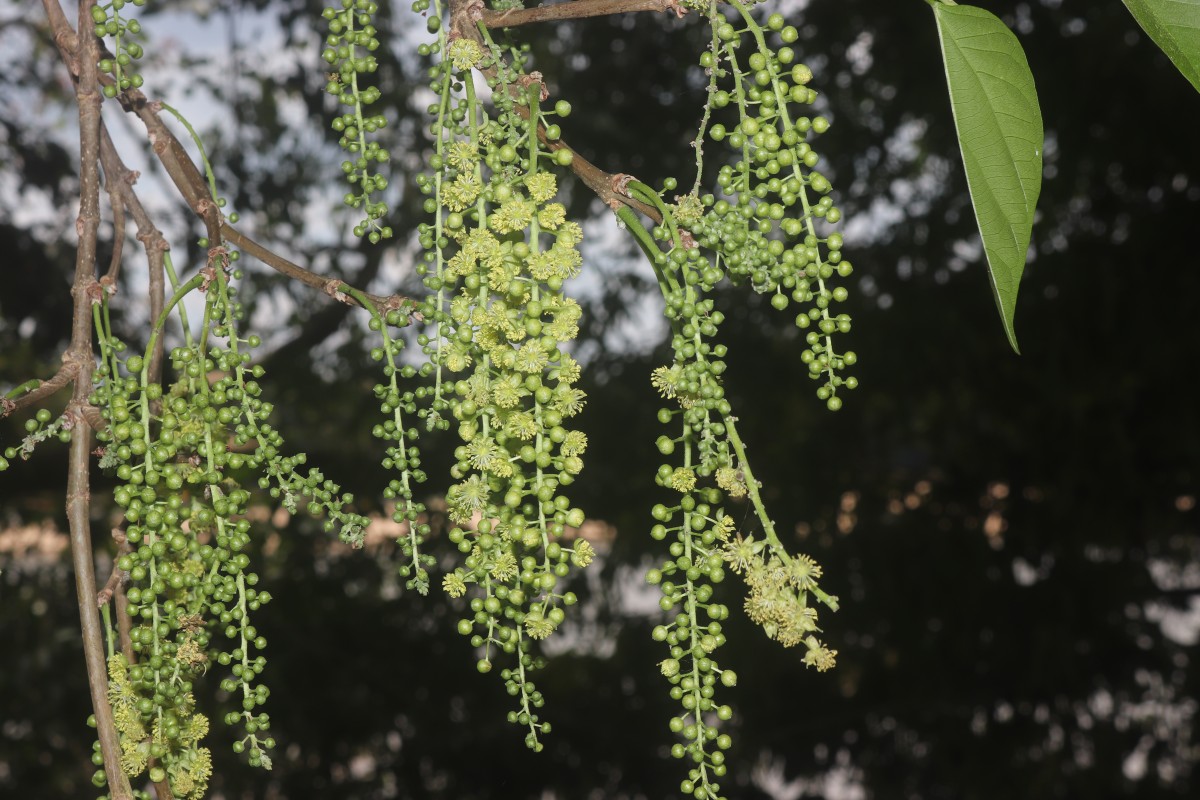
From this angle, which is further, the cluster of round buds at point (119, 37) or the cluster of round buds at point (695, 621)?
the cluster of round buds at point (119, 37)

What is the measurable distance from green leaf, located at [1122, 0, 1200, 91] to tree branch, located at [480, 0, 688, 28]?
222 millimetres

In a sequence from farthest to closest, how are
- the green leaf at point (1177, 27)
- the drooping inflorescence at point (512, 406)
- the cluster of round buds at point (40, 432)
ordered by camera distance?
the cluster of round buds at point (40, 432), the drooping inflorescence at point (512, 406), the green leaf at point (1177, 27)

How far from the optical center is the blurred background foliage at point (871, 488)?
95.2 inches

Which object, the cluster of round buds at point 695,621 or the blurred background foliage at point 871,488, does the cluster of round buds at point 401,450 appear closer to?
the cluster of round buds at point 695,621

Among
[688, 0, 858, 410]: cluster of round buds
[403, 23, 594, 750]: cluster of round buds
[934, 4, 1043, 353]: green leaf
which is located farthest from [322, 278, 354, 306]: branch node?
[934, 4, 1043, 353]: green leaf

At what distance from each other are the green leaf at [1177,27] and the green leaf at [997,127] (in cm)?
5

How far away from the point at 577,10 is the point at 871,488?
216 centimetres

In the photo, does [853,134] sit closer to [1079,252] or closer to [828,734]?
[1079,252]

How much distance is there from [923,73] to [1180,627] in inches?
58.9

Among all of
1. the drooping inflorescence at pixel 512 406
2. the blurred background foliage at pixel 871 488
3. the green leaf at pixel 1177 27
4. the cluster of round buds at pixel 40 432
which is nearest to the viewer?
the green leaf at pixel 1177 27

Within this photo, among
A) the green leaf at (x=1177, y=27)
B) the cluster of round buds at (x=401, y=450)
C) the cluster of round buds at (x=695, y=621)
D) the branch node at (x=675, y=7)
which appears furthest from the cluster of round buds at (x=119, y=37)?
the green leaf at (x=1177, y=27)

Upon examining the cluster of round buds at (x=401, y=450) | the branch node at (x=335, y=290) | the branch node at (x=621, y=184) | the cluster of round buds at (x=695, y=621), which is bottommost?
the cluster of round buds at (x=695, y=621)

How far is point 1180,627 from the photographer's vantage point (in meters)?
2.77

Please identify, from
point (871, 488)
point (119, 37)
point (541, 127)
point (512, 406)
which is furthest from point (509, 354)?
point (871, 488)
